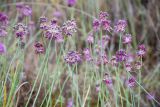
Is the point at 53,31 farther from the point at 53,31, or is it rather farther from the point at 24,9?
the point at 24,9

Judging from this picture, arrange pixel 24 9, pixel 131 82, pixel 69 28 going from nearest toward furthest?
pixel 69 28
pixel 131 82
pixel 24 9

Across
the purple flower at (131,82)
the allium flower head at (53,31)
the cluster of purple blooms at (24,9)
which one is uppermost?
the cluster of purple blooms at (24,9)

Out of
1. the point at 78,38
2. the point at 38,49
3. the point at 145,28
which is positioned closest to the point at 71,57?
→ the point at 38,49

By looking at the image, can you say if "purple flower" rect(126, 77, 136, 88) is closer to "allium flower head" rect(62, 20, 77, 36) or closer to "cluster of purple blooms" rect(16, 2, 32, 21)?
"allium flower head" rect(62, 20, 77, 36)

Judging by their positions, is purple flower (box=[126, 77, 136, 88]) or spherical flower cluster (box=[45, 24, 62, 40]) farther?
purple flower (box=[126, 77, 136, 88])

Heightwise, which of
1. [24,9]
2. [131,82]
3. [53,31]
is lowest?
[131,82]

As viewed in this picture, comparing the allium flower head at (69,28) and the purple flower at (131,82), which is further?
the purple flower at (131,82)

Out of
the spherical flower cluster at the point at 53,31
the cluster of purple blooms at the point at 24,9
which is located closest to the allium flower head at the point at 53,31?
the spherical flower cluster at the point at 53,31

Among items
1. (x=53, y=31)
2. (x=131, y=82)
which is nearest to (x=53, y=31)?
(x=53, y=31)

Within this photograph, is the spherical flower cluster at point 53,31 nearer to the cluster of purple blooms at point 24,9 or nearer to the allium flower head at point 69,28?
the allium flower head at point 69,28

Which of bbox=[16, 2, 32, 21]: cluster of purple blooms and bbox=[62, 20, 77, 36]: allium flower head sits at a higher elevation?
bbox=[16, 2, 32, 21]: cluster of purple blooms

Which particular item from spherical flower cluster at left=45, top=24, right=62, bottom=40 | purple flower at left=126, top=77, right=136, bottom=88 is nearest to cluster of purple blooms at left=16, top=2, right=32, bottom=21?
spherical flower cluster at left=45, top=24, right=62, bottom=40
